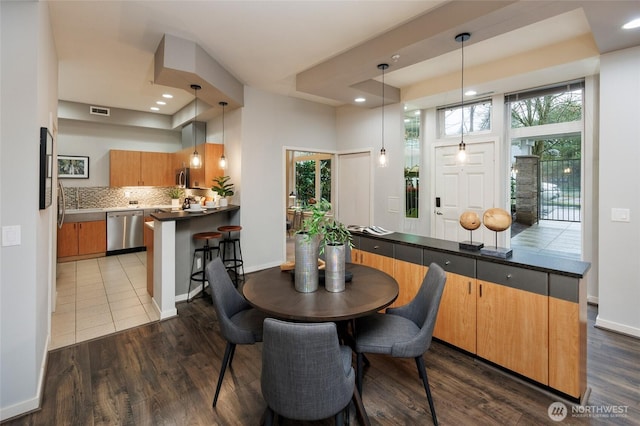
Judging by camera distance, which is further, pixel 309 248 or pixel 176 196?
pixel 176 196

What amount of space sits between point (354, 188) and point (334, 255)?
4.02m

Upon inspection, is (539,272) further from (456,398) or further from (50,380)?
(50,380)

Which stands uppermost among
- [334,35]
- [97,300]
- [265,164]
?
[334,35]

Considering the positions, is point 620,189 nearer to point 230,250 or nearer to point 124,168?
point 230,250

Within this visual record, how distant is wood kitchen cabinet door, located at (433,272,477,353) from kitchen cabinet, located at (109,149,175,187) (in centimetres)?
Result: 661

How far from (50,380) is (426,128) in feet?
18.5

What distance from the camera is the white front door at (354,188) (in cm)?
568

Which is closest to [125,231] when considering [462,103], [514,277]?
[462,103]

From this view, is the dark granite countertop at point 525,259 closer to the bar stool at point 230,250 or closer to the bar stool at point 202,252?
the bar stool at point 202,252

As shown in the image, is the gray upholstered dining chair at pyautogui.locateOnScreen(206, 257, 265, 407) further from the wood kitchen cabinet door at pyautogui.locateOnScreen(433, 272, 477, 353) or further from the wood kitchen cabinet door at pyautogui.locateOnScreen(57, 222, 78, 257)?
the wood kitchen cabinet door at pyautogui.locateOnScreen(57, 222, 78, 257)

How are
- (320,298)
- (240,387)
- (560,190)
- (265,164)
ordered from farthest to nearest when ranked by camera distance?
(265,164), (560,190), (240,387), (320,298)

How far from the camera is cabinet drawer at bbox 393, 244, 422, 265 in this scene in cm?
291

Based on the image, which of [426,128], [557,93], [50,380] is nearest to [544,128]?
[557,93]

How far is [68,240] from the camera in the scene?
5.91m
